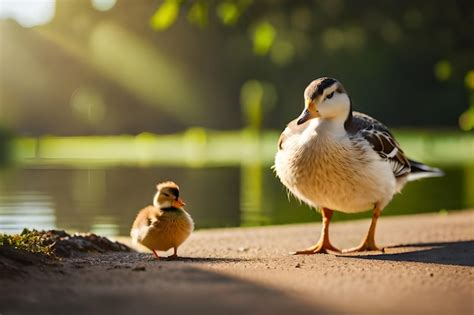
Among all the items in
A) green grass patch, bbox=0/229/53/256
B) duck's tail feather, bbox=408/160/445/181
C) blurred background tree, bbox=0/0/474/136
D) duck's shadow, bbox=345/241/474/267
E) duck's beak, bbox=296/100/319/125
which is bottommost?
duck's shadow, bbox=345/241/474/267

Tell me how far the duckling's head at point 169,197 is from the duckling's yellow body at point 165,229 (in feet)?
0.16

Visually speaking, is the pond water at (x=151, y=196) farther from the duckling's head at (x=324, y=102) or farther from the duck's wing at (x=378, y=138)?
the duckling's head at (x=324, y=102)

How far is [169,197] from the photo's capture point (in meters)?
7.00

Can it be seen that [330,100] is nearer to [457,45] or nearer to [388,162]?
[388,162]

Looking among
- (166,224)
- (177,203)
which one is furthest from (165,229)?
(177,203)

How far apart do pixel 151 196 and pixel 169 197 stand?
835 centimetres

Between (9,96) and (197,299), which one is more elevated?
(9,96)

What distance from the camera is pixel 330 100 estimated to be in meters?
6.98

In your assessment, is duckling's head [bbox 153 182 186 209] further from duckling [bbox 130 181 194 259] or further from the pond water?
the pond water

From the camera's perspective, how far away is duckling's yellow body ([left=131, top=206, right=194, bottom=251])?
6.92 meters

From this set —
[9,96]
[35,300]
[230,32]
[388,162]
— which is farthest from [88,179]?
[230,32]

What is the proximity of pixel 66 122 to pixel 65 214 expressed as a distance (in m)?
42.4

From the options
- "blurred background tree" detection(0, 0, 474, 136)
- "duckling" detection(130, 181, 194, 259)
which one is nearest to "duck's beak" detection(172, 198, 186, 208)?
"duckling" detection(130, 181, 194, 259)

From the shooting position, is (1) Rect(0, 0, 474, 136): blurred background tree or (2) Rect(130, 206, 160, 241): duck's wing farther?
(1) Rect(0, 0, 474, 136): blurred background tree
